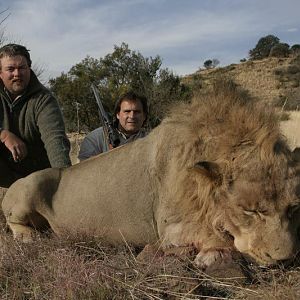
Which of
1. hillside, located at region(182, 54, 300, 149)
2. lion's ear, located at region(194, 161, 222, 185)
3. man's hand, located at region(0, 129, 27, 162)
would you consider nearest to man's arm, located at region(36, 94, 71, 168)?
man's hand, located at region(0, 129, 27, 162)

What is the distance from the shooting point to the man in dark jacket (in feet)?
19.6

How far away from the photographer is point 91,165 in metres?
4.09

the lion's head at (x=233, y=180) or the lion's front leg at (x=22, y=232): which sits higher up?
the lion's head at (x=233, y=180)

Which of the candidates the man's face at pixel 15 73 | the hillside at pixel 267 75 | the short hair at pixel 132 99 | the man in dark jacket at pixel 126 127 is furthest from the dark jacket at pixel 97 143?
the hillside at pixel 267 75

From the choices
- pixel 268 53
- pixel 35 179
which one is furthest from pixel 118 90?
pixel 268 53

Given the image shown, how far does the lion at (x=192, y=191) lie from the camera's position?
296 cm

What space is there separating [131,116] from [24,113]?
3.99 ft

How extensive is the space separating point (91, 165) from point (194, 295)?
1.69m

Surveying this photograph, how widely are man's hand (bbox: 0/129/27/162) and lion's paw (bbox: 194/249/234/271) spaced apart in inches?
89.5

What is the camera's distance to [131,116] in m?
5.98

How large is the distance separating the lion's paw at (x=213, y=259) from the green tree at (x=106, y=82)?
38.9ft

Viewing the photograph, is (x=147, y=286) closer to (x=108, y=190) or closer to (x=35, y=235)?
(x=108, y=190)

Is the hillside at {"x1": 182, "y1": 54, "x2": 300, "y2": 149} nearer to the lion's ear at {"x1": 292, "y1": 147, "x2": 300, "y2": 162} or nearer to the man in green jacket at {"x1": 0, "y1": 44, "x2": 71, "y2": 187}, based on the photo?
the man in green jacket at {"x1": 0, "y1": 44, "x2": 71, "y2": 187}

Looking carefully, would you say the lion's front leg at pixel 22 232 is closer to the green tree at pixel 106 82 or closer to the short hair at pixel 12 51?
the short hair at pixel 12 51
